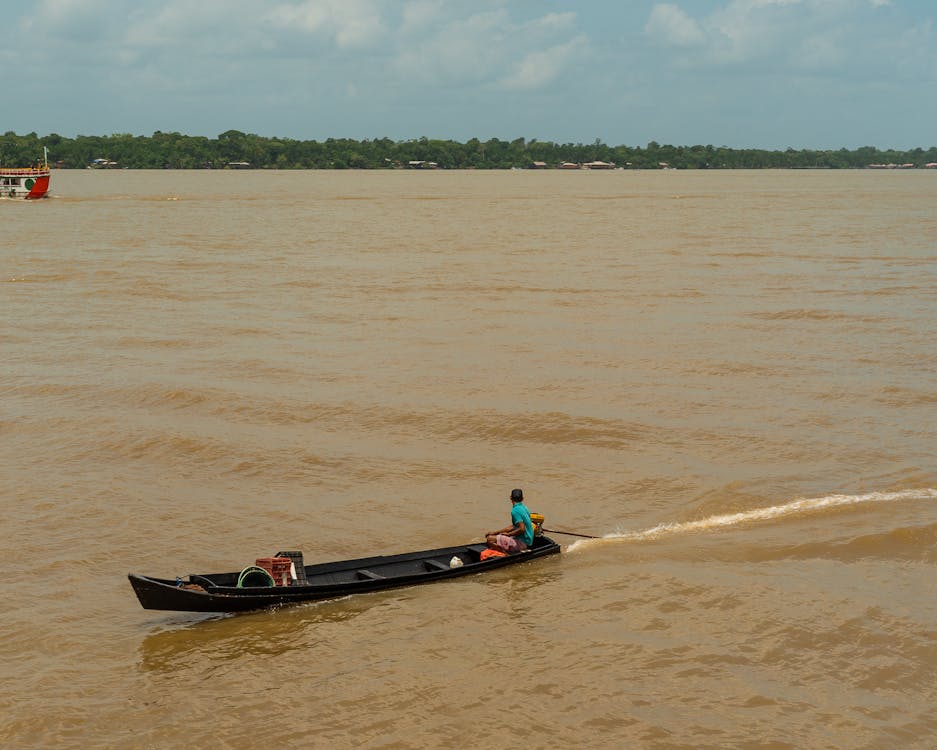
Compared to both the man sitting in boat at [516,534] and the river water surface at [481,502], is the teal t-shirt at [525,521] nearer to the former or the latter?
the man sitting in boat at [516,534]

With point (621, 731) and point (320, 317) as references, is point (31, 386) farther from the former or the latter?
point (621, 731)

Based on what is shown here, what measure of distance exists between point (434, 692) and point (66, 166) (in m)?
194

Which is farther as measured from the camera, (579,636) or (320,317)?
(320,317)

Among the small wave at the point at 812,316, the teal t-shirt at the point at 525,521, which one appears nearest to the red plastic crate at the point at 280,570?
the teal t-shirt at the point at 525,521

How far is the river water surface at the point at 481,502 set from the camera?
11.1 metres

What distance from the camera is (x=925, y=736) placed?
34.2ft

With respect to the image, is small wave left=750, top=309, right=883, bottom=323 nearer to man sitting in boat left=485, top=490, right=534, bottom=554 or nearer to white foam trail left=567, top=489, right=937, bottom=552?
white foam trail left=567, top=489, right=937, bottom=552

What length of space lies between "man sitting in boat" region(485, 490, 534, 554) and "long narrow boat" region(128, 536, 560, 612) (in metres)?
0.14

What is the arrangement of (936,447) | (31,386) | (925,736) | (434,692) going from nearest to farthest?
(925,736) → (434,692) → (936,447) → (31,386)

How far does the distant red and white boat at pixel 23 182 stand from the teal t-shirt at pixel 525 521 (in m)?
74.8

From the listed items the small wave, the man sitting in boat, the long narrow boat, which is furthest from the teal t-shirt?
the small wave

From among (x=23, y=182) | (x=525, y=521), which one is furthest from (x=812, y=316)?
(x=23, y=182)

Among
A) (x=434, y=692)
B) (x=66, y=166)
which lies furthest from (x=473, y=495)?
(x=66, y=166)

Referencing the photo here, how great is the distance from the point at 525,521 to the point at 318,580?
3.03m
